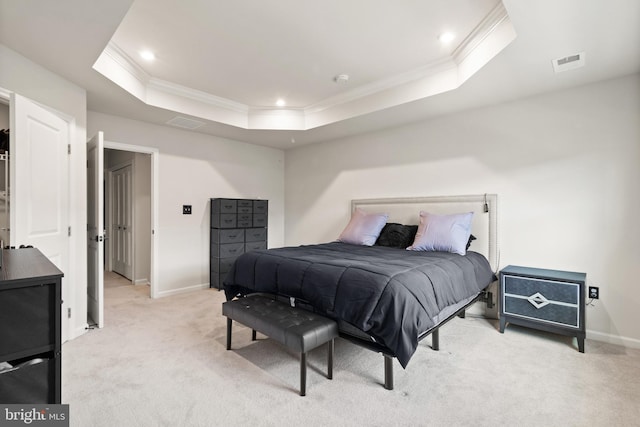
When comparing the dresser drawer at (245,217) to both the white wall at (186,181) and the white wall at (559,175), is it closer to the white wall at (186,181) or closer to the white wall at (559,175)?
the white wall at (186,181)

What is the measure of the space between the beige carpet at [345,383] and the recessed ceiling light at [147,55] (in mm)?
2564

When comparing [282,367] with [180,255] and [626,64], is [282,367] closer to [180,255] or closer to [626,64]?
[180,255]

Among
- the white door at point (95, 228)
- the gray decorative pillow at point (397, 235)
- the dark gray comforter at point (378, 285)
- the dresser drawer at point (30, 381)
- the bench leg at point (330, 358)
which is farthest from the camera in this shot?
the gray decorative pillow at point (397, 235)

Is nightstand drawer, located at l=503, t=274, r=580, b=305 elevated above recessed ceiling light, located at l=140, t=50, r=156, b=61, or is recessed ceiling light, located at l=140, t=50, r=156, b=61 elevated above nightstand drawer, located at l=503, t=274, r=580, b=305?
recessed ceiling light, located at l=140, t=50, r=156, b=61

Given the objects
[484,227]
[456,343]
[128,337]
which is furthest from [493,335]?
[128,337]

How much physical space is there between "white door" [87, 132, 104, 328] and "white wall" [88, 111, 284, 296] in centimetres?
76

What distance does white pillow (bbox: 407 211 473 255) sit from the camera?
124 inches

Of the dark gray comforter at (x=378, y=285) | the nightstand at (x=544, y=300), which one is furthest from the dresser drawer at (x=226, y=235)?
the nightstand at (x=544, y=300)

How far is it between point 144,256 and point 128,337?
249cm

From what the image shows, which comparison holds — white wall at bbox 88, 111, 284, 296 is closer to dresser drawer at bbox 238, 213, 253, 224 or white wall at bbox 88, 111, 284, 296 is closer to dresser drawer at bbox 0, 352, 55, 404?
dresser drawer at bbox 238, 213, 253, 224

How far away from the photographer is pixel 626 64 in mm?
2510

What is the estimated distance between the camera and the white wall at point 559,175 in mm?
2695

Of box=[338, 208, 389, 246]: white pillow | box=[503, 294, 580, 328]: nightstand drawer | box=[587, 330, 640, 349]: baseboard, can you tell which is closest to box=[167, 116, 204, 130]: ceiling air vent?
box=[338, 208, 389, 246]: white pillow

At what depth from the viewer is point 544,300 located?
107 inches
